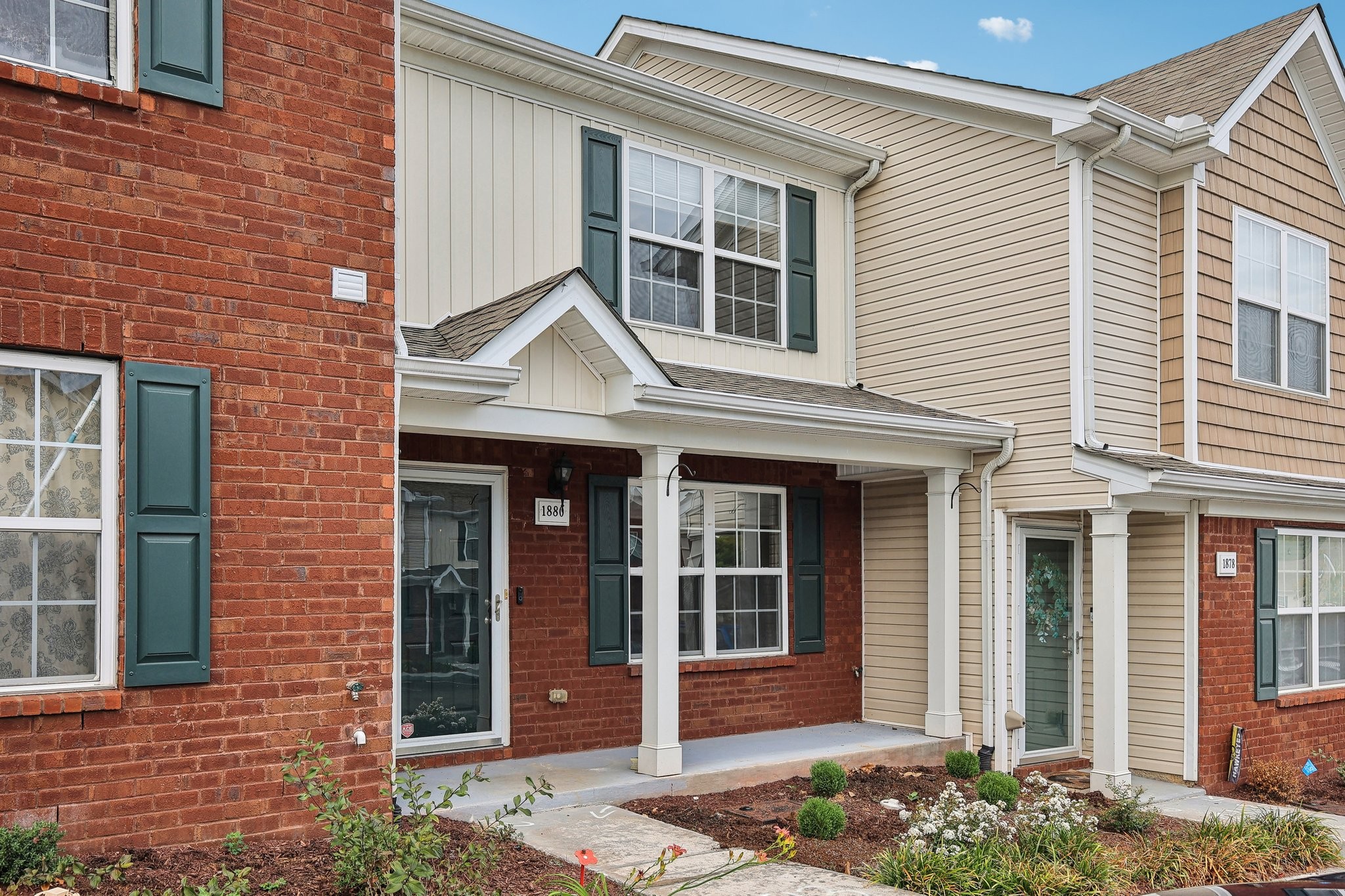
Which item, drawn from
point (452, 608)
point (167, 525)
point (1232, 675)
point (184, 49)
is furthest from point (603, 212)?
point (1232, 675)

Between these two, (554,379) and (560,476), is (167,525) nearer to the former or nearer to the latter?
(554,379)

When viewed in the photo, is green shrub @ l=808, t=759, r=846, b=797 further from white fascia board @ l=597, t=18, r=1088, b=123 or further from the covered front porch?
white fascia board @ l=597, t=18, r=1088, b=123

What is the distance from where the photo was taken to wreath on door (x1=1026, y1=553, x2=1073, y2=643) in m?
10.4

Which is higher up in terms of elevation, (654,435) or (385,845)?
(654,435)

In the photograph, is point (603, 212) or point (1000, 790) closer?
point (1000, 790)

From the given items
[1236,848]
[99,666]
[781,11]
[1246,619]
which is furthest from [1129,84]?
[781,11]

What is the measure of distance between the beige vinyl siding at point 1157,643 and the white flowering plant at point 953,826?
3439 millimetres

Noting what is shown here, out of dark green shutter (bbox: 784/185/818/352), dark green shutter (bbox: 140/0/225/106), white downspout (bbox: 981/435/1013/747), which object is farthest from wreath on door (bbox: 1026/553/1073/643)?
dark green shutter (bbox: 140/0/225/106)

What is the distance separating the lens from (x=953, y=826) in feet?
22.5

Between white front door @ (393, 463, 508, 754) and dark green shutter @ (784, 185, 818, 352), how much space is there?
337 centimetres

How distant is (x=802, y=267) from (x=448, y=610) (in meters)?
4.63

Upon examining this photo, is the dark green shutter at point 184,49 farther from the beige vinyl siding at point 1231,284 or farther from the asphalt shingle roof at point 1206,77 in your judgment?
the beige vinyl siding at point 1231,284

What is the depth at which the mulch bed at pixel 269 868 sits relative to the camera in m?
4.95

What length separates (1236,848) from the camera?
6.89 meters
